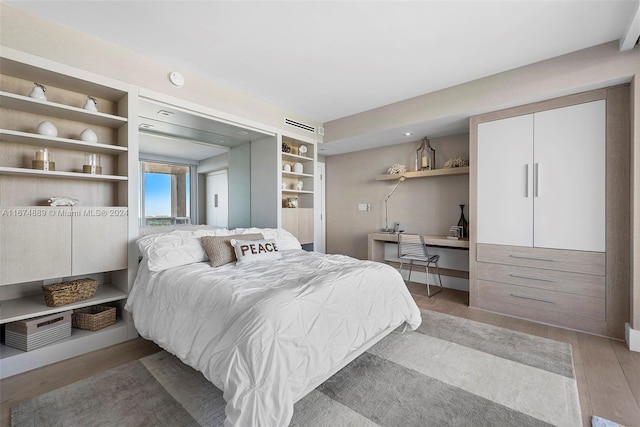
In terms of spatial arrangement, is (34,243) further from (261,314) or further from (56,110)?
(261,314)

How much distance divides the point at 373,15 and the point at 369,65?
707mm

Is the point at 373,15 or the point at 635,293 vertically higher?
the point at 373,15

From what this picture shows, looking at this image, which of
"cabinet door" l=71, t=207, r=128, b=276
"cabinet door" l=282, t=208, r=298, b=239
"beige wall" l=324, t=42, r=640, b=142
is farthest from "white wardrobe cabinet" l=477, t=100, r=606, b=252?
"cabinet door" l=71, t=207, r=128, b=276

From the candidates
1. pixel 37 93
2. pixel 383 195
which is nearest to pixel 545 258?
pixel 383 195

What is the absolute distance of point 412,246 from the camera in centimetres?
373

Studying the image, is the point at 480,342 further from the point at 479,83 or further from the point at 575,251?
the point at 479,83

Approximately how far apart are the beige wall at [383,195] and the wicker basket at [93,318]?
3838 mm

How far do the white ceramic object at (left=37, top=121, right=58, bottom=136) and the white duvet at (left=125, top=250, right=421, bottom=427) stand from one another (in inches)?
49.2

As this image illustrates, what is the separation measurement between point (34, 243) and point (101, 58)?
1.61 metres

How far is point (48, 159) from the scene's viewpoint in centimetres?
218

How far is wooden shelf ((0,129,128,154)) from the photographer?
1.94 m

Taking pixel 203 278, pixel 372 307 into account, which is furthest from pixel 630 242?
pixel 203 278

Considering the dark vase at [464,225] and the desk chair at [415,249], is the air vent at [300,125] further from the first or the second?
the dark vase at [464,225]

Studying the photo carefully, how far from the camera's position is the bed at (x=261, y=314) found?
1.22 meters
